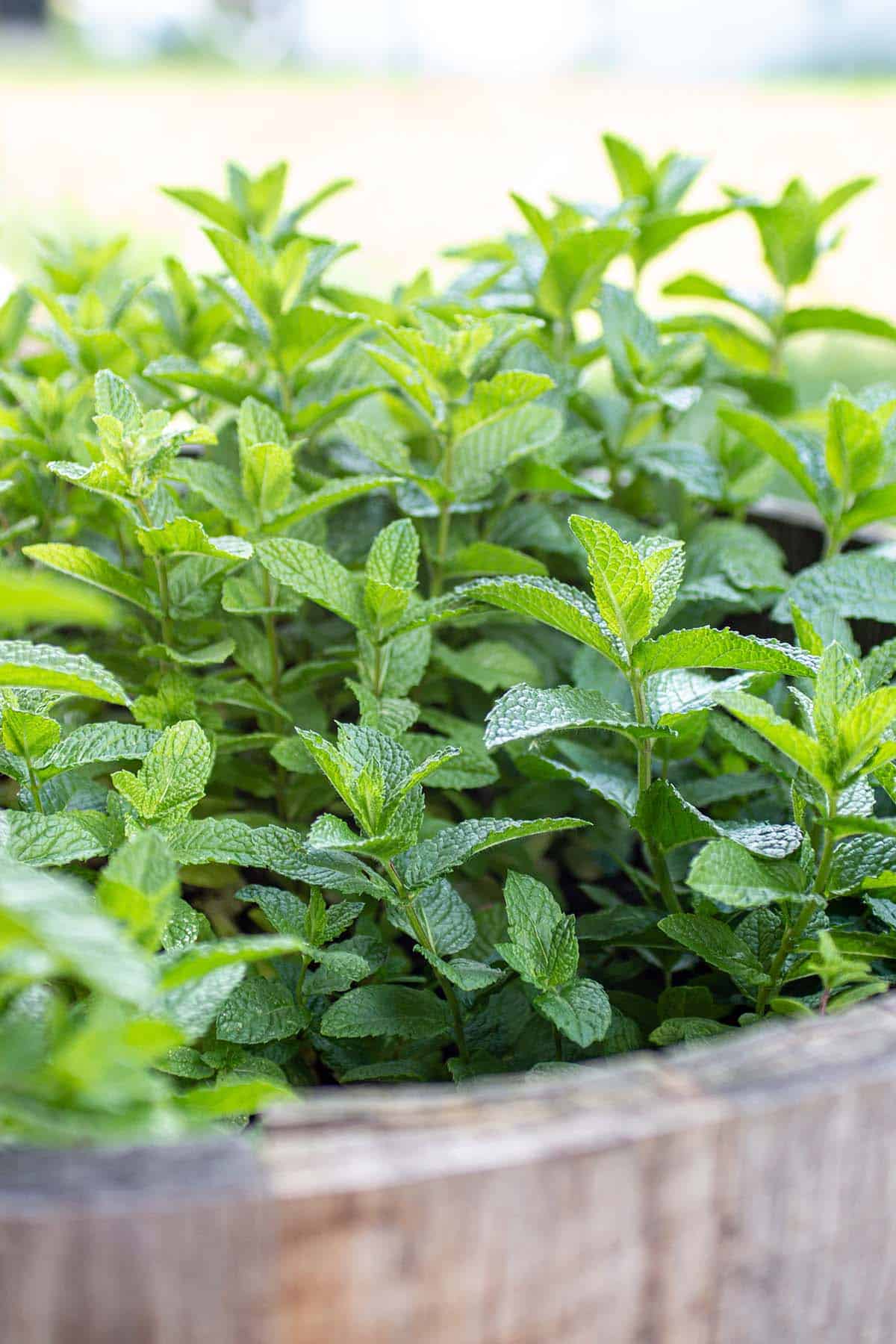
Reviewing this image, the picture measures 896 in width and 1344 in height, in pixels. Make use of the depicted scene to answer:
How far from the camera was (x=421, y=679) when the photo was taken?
1166mm

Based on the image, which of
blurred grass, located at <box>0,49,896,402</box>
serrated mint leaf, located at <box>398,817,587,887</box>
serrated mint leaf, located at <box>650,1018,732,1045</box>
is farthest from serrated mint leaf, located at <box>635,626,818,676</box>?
blurred grass, located at <box>0,49,896,402</box>

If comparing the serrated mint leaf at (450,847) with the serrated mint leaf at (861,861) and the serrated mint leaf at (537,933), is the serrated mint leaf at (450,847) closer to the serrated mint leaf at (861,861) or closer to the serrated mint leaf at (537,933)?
the serrated mint leaf at (537,933)

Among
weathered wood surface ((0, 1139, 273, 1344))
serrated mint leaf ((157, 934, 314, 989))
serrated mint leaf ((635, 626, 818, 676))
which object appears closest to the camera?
weathered wood surface ((0, 1139, 273, 1344))

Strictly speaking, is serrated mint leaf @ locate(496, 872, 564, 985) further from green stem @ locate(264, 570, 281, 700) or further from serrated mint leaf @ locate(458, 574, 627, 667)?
green stem @ locate(264, 570, 281, 700)

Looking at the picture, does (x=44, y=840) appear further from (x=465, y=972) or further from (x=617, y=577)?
(x=617, y=577)

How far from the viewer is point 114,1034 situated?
0.54 meters

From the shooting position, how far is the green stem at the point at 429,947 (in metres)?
0.88

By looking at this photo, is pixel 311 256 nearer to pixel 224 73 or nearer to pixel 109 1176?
pixel 109 1176

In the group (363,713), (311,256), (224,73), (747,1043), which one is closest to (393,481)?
(363,713)

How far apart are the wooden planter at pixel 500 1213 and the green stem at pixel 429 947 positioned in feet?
0.92

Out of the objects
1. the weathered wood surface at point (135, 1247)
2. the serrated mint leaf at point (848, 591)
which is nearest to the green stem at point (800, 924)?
the serrated mint leaf at point (848, 591)

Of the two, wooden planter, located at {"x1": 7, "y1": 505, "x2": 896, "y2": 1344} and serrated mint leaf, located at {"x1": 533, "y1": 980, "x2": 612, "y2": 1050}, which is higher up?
wooden planter, located at {"x1": 7, "y1": 505, "x2": 896, "y2": 1344}

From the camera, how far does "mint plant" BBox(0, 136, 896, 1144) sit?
78 centimetres

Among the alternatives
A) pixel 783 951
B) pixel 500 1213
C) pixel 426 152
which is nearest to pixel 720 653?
pixel 783 951
